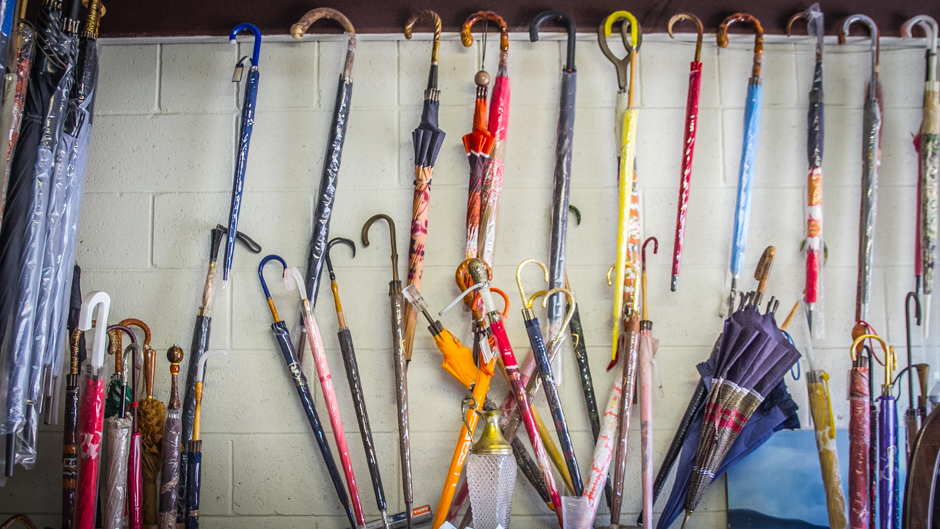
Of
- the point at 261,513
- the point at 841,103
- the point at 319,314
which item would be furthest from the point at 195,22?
the point at 841,103

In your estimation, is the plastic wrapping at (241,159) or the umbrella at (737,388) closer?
the umbrella at (737,388)

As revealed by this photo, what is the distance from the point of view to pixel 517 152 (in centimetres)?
166

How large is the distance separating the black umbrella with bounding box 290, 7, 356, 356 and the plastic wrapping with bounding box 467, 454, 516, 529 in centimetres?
52

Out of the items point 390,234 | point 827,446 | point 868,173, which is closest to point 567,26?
point 390,234

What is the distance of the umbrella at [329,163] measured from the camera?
1.54 metres

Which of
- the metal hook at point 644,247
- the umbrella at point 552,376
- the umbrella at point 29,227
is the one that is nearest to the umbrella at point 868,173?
the metal hook at point 644,247

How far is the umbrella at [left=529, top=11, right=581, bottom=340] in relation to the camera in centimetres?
155

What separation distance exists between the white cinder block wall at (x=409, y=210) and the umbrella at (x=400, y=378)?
81mm

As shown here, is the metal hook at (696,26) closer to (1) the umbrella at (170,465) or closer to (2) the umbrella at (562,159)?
(2) the umbrella at (562,159)

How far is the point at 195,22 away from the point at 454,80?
698 millimetres

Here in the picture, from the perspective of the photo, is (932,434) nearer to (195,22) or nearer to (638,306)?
(638,306)

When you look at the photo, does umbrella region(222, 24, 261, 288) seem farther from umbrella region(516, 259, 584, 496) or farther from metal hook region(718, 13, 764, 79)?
metal hook region(718, 13, 764, 79)

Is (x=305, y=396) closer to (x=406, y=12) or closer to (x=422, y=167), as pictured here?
(x=422, y=167)

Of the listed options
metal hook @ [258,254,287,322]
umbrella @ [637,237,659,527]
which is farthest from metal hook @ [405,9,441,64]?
umbrella @ [637,237,659,527]
